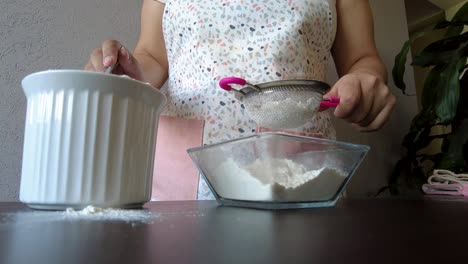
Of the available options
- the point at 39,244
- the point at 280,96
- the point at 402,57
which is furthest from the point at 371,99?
the point at 402,57

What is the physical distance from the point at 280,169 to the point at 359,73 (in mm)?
189

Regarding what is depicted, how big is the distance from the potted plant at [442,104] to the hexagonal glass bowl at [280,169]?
74cm

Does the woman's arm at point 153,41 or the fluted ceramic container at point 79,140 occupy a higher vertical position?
the woman's arm at point 153,41

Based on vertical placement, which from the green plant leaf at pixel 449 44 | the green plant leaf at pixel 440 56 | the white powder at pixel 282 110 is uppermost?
the green plant leaf at pixel 449 44

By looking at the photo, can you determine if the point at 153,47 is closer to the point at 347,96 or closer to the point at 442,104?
the point at 347,96

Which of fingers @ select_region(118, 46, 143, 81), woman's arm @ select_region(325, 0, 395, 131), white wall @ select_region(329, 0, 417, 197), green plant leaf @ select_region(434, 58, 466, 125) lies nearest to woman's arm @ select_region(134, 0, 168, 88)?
fingers @ select_region(118, 46, 143, 81)

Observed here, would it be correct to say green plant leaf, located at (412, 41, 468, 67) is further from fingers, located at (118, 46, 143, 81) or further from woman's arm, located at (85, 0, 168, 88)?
fingers, located at (118, 46, 143, 81)

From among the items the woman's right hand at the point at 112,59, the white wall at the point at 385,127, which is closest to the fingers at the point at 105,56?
the woman's right hand at the point at 112,59

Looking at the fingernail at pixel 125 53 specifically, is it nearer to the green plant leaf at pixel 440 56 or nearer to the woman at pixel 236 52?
the woman at pixel 236 52

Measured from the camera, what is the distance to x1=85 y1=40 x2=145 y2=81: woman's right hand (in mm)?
346

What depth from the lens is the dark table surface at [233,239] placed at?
122 millimetres

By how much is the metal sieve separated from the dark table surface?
19 cm

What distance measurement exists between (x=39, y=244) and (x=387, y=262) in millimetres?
134

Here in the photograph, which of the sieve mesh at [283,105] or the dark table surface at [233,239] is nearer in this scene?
the dark table surface at [233,239]
